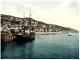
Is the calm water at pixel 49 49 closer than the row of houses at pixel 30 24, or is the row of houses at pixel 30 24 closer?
the row of houses at pixel 30 24

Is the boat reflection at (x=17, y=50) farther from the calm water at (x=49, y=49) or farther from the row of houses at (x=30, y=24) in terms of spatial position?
the row of houses at (x=30, y=24)

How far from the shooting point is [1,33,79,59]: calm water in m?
3.28

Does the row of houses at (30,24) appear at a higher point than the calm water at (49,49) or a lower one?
higher

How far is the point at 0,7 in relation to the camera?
298 centimetres

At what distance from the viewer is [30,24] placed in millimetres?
3533

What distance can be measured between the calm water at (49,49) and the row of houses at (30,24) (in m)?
0.18

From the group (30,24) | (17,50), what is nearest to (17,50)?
(17,50)

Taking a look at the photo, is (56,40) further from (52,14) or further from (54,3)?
(54,3)

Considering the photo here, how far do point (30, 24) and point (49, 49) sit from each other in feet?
1.78

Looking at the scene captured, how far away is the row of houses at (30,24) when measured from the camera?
3.17 metres

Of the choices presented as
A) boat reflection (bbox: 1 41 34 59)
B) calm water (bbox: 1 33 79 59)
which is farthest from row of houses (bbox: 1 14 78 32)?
boat reflection (bbox: 1 41 34 59)

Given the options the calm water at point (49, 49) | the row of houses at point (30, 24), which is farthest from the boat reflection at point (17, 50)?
the row of houses at point (30, 24)

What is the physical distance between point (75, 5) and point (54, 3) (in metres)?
0.30

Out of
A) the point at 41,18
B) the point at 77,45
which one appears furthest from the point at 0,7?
the point at 77,45
